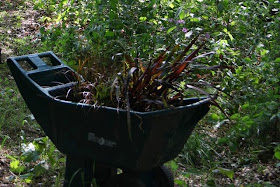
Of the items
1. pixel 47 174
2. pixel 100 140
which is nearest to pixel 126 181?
pixel 100 140

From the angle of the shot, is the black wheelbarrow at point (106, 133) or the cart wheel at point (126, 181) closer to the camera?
the black wheelbarrow at point (106, 133)

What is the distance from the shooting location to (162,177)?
11.2 feet

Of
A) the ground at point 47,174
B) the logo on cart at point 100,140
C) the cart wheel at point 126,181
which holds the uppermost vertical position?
the logo on cart at point 100,140

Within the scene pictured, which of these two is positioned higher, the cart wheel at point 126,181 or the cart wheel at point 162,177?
the cart wheel at point 126,181

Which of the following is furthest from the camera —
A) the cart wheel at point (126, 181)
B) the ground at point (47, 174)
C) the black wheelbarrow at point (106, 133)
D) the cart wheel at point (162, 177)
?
the ground at point (47, 174)

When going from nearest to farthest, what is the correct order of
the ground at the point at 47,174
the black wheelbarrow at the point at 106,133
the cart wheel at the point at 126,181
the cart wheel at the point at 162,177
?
the black wheelbarrow at the point at 106,133, the cart wheel at the point at 126,181, the cart wheel at the point at 162,177, the ground at the point at 47,174

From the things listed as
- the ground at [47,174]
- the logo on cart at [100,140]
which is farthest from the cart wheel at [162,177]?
the logo on cart at [100,140]

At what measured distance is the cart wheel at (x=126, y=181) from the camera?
3.12 metres

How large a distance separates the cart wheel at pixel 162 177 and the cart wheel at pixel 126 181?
28 cm

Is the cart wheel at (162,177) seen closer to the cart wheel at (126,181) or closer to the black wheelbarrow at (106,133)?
the black wheelbarrow at (106,133)

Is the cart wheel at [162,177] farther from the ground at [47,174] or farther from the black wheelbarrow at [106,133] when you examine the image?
the ground at [47,174]

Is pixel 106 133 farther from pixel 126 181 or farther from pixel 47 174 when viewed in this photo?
pixel 47 174

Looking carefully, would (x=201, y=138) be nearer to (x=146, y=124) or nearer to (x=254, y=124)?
(x=254, y=124)

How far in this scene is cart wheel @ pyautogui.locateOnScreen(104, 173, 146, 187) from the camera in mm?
3125
